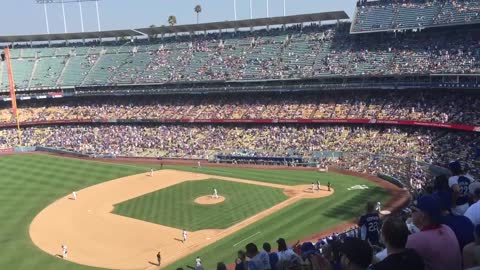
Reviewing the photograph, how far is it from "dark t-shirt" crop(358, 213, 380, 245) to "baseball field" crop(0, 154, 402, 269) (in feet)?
47.1

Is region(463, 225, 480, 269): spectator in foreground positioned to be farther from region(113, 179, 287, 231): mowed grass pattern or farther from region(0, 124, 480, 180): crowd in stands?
region(0, 124, 480, 180): crowd in stands

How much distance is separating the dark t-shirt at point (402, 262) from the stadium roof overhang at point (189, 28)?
59.9 metres

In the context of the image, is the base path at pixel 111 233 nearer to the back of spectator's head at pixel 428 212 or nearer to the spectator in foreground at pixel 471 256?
the back of spectator's head at pixel 428 212

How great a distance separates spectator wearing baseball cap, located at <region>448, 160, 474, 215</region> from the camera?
28.1ft

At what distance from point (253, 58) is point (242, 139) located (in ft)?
48.8

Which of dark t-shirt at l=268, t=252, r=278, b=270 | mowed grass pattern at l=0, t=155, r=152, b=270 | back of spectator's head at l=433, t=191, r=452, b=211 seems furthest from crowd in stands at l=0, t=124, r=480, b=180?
back of spectator's head at l=433, t=191, r=452, b=211

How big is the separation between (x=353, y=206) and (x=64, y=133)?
168 ft

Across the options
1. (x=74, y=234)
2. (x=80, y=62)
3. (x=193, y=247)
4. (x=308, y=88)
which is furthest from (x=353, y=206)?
(x=80, y=62)

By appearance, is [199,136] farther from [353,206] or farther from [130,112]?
[353,206]

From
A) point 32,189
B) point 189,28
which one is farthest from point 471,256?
point 189,28

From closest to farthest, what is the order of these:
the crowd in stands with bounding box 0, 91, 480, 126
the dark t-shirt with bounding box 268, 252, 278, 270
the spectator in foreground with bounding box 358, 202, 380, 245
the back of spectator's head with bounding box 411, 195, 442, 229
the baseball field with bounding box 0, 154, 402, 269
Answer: the back of spectator's head with bounding box 411, 195, 442, 229 → the dark t-shirt with bounding box 268, 252, 278, 270 → the spectator in foreground with bounding box 358, 202, 380, 245 → the baseball field with bounding box 0, 154, 402, 269 → the crowd in stands with bounding box 0, 91, 480, 126

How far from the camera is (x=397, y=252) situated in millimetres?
4707

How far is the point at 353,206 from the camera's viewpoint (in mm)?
33062

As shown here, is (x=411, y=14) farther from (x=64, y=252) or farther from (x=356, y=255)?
(x=356, y=255)
